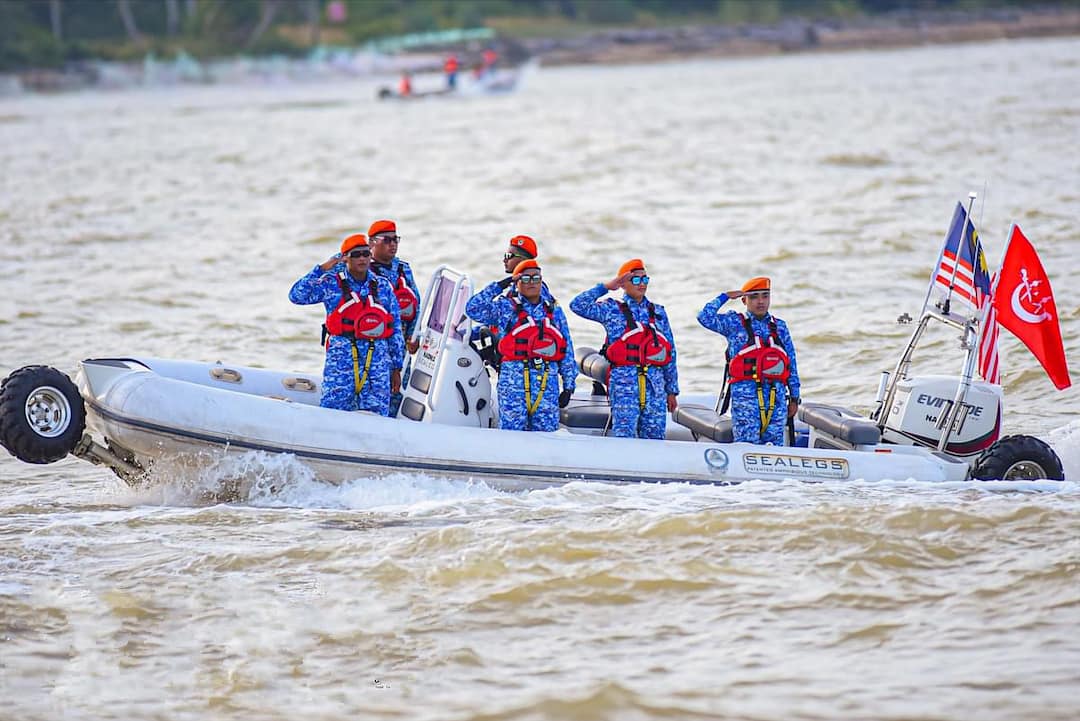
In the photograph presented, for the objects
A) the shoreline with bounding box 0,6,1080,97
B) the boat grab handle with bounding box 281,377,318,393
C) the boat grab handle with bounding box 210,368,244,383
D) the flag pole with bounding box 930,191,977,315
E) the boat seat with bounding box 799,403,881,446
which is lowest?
the boat seat with bounding box 799,403,881,446

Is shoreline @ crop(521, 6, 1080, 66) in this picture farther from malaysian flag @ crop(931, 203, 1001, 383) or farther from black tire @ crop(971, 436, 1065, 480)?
black tire @ crop(971, 436, 1065, 480)

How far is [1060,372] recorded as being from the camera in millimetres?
8719

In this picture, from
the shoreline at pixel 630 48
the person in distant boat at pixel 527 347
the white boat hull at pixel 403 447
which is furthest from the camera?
the shoreline at pixel 630 48

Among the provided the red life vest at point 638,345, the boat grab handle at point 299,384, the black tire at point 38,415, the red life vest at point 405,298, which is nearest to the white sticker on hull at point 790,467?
the red life vest at point 638,345

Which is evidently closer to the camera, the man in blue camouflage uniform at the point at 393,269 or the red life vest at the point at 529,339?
the red life vest at the point at 529,339

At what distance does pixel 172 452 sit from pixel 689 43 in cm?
6974

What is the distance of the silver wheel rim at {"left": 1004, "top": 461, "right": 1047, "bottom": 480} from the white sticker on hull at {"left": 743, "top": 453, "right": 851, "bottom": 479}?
3.14ft

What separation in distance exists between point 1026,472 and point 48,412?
5.67 metres

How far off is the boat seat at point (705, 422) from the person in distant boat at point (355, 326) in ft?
5.88

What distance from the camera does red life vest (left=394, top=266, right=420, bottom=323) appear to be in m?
9.18

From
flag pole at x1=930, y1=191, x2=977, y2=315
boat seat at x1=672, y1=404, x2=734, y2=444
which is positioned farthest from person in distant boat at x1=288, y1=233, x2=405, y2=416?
flag pole at x1=930, y1=191, x2=977, y2=315

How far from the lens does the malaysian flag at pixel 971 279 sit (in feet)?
28.9

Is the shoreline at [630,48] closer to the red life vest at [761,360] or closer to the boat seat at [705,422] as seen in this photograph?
the boat seat at [705,422]

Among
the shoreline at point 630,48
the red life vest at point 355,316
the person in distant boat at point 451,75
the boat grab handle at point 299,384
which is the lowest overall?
the boat grab handle at point 299,384
